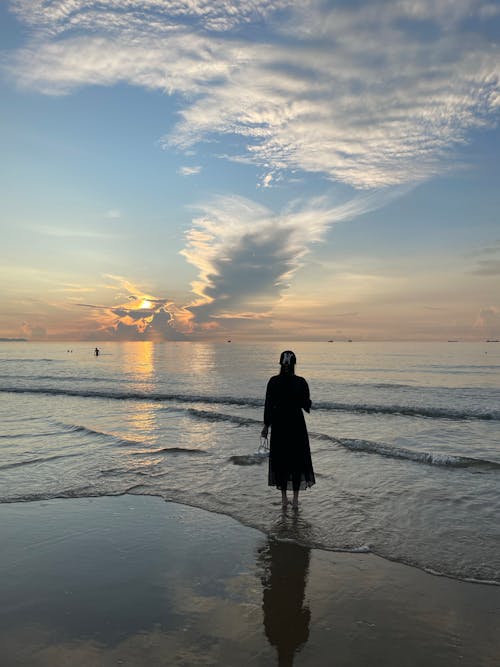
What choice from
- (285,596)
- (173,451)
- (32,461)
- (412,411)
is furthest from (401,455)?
(412,411)

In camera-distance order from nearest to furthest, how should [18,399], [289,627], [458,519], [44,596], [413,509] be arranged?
[289,627] → [44,596] → [458,519] → [413,509] → [18,399]

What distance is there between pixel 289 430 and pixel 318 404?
17.3 m

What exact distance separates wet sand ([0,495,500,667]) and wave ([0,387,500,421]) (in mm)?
16412

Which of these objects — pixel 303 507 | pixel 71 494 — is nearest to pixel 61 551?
A: pixel 71 494

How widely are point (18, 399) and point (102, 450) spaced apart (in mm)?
16630

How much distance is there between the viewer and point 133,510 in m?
7.02

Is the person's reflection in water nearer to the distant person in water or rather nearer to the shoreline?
the shoreline

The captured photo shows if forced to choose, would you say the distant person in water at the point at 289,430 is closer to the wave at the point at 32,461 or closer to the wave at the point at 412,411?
the wave at the point at 32,461

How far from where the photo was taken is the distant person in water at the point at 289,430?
7.00m

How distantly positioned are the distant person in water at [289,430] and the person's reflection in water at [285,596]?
1267 mm

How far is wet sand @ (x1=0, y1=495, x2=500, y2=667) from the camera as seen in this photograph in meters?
3.55

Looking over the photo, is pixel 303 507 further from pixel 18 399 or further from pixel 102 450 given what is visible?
pixel 18 399

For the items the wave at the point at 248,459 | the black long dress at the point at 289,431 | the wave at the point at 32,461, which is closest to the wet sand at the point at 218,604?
the black long dress at the point at 289,431

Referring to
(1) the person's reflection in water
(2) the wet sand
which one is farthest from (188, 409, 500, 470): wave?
(2) the wet sand
